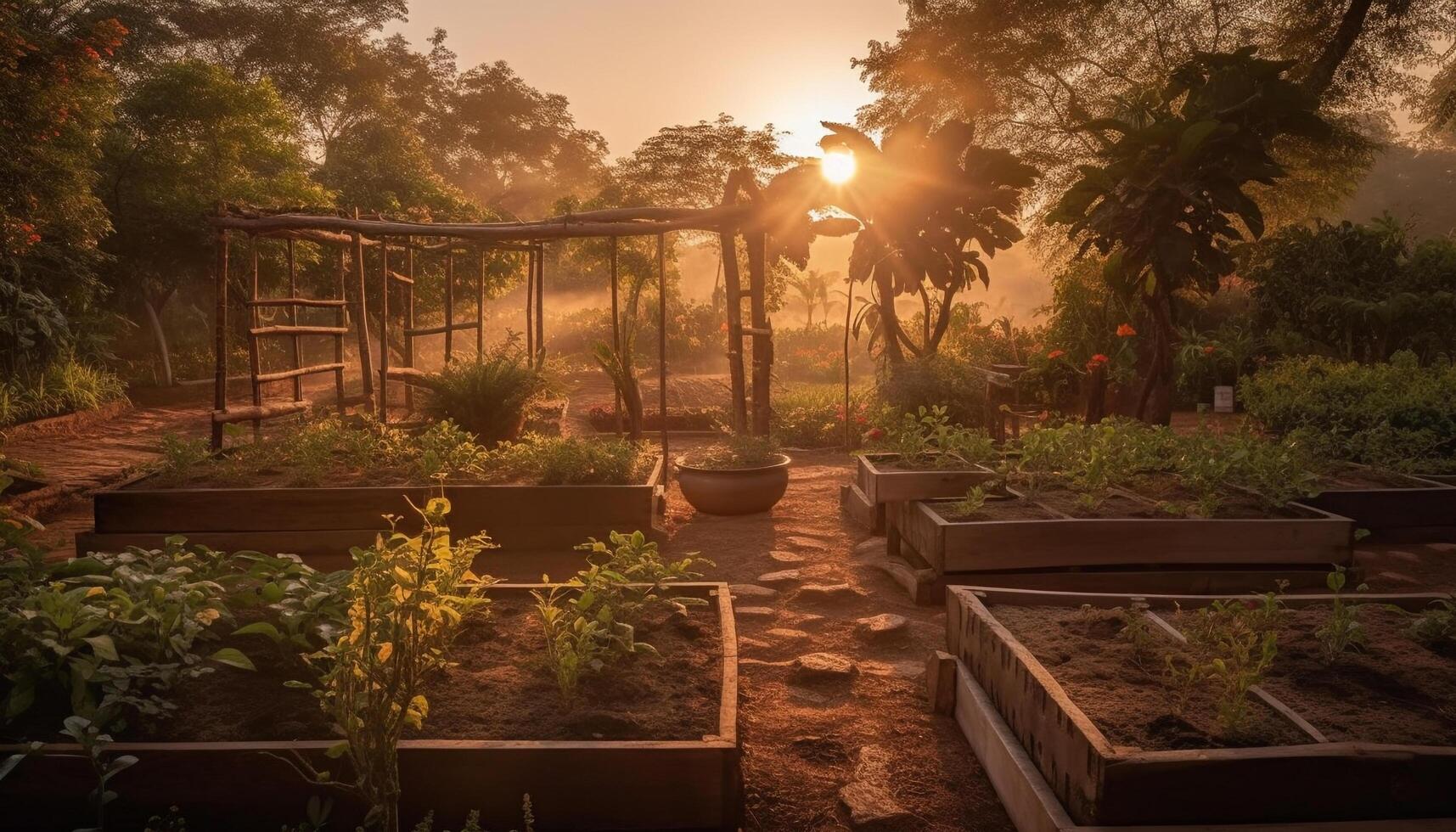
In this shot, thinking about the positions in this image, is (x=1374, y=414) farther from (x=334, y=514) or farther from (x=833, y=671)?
(x=334, y=514)

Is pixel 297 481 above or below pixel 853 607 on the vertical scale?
above

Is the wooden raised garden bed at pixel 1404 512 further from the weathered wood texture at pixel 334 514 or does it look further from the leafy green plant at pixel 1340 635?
the weathered wood texture at pixel 334 514

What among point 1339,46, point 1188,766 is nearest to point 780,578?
point 1188,766

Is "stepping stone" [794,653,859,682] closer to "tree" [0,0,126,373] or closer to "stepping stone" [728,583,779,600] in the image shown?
"stepping stone" [728,583,779,600]

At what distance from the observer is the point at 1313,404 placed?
24.5 feet

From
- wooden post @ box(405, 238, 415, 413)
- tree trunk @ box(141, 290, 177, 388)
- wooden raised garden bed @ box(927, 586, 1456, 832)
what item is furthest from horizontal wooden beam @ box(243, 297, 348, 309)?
tree trunk @ box(141, 290, 177, 388)

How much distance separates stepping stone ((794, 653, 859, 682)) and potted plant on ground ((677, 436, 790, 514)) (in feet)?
9.84

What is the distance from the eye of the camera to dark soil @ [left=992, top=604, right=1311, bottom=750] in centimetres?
225

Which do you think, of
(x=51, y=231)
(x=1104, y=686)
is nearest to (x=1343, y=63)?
(x=1104, y=686)

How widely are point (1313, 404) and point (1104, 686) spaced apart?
20.7ft

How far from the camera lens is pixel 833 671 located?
3.80m

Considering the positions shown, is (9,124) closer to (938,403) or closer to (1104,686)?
(938,403)

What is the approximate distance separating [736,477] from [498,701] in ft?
14.4

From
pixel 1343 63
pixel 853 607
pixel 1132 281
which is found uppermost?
pixel 1343 63
